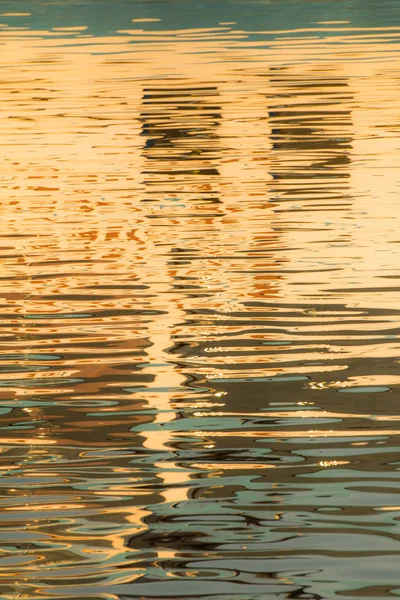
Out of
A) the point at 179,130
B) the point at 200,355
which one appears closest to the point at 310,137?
the point at 179,130

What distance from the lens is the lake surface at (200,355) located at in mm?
4566

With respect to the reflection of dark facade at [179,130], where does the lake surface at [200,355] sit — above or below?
below

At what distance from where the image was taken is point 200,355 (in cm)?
708

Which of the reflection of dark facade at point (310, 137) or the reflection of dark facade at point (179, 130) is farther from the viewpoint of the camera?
the reflection of dark facade at point (179, 130)

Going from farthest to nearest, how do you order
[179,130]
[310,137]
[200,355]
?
[179,130] < [310,137] < [200,355]

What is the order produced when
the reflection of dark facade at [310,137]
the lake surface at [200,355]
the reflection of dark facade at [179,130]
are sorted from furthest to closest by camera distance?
the reflection of dark facade at [179,130]
the reflection of dark facade at [310,137]
the lake surface at [200,355]

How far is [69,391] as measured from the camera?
648cm

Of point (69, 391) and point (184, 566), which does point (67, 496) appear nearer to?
point (184, 566)

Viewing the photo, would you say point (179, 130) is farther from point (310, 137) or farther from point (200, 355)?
point (200, 355)

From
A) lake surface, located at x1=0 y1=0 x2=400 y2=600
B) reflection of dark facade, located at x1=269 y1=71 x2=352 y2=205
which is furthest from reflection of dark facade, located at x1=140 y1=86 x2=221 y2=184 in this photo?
reflection of dark facade, located at x1=269 y1=71 x2=352 y2=205

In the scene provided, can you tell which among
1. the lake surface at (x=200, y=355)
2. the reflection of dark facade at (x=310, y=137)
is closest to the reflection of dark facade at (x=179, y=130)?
the lake surface at (x=200, y=355)

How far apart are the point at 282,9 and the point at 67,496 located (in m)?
40.7

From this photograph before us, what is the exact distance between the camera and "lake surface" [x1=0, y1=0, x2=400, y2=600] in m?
4.57

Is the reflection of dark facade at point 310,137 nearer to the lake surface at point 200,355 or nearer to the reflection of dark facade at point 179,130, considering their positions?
the lake surface at point 200,355
